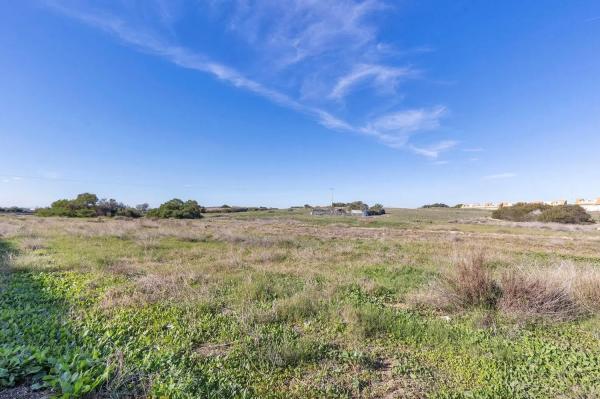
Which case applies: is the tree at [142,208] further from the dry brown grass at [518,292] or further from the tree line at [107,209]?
the dry brown grass at [518,292]

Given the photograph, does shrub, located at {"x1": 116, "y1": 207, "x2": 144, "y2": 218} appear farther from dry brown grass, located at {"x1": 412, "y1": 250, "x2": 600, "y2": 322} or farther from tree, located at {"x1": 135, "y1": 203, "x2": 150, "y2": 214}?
dry brown grass, located at {"x1": 412, "y1": 250, "x2": 600, "y2": 322}

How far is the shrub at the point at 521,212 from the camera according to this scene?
5552 cm

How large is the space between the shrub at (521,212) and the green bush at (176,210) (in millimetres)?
63303

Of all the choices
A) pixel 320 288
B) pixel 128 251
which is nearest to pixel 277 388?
pixel 320 288

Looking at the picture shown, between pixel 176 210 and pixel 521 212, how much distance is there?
67535 millimetres

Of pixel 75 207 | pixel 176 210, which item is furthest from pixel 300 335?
pixel 75 207

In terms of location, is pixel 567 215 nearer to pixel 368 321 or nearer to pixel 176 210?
pixel 368 321

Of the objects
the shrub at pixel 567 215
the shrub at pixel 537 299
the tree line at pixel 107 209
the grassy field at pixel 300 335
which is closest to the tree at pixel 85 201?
the tree line at pixel 107 209

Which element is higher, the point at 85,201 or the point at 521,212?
the point at 85,201

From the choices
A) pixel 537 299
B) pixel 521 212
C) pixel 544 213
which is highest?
pixel 521 212

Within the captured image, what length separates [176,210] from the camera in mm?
50875

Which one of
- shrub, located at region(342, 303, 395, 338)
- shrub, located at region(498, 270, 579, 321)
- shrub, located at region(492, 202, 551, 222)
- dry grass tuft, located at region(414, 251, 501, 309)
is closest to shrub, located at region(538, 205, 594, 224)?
shrub, located at region(492, 202, 551, 222)

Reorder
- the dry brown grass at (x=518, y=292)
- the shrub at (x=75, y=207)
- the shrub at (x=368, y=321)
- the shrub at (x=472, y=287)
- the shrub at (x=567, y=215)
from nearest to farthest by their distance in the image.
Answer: the shrub at (x=368, y=321)
the dry brown grass at (x=518, y=292)
the shrub at (x=472, y=287)
the shrub at (x=75, y=207)
the shrub at (x=567, y=215)

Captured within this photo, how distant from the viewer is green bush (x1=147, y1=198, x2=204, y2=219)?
164ft
